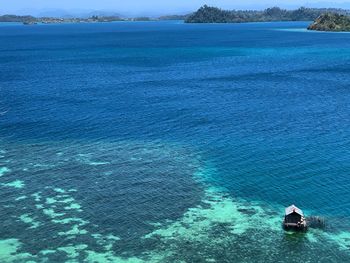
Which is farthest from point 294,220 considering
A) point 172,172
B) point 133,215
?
point 172,172

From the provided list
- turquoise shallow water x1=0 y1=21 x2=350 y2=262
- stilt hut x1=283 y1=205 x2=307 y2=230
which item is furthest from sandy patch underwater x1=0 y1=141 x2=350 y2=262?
stilt hut x1=283 y1=205 x2=307 y2=230

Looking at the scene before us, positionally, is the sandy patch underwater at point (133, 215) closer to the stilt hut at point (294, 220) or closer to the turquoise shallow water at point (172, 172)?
the turquoise shallow water at point (172, 172)

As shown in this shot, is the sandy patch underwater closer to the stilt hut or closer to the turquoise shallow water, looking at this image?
the turquoise shallow water

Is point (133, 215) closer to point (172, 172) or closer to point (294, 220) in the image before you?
point (172, 172)

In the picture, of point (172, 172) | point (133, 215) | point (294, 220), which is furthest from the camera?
point (172, 172)

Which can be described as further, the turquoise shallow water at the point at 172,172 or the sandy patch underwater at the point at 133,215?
the turquoise shallow water at the point at 172,172

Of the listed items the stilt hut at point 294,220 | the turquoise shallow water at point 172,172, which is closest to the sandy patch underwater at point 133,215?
the turquoise shallow water at point 172,172
